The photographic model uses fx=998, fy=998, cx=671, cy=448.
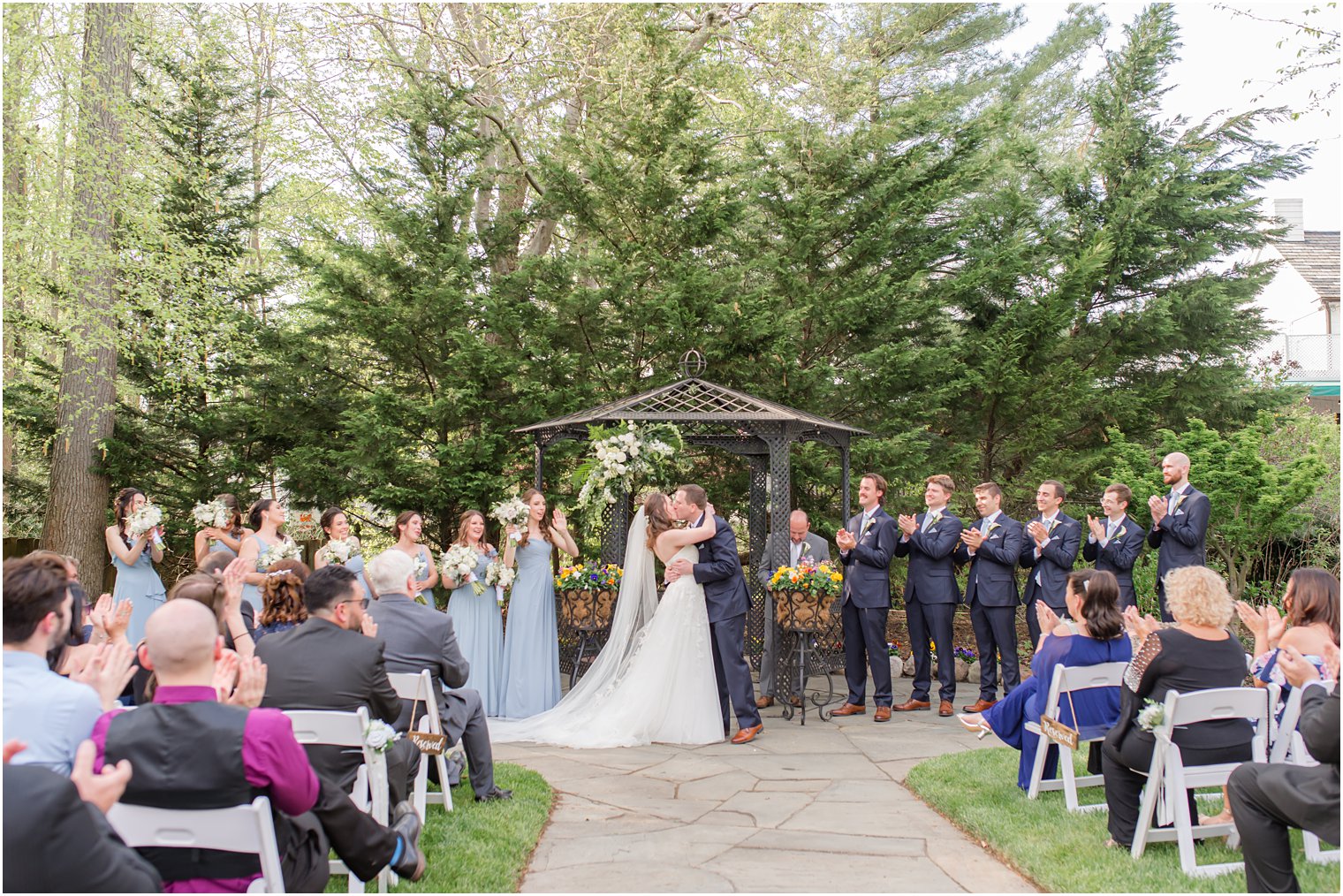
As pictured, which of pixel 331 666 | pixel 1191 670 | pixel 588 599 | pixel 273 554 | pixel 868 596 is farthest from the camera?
pixel 588 599

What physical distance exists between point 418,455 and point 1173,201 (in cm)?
977

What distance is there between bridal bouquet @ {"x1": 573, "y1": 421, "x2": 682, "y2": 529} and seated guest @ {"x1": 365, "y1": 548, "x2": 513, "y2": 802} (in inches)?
124

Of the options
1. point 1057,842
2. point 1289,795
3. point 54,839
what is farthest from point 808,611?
point 54,839

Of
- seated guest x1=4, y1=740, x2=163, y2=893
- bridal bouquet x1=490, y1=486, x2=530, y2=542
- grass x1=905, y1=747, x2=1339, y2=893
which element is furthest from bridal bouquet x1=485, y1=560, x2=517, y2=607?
seated guest x1=4, y1=740, x2=163, y2=893

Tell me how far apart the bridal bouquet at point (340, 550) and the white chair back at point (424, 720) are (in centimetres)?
283

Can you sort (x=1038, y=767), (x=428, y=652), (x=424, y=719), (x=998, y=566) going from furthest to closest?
(x=998, y=566) → (x=1038, y=767) → (x=428, y=652) → (x=424, y=719)

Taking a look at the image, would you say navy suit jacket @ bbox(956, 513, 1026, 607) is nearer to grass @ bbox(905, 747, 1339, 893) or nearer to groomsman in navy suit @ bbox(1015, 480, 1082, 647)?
groomsman in navy suit @ bbox(1015, 480, 1082, 647)

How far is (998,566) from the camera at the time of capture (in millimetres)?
8406

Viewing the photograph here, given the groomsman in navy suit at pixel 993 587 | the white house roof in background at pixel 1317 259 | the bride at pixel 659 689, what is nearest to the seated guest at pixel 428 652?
the bride at pixel 659 689

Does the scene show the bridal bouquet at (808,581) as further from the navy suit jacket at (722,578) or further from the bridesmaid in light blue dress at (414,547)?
the bridesmaid in light blue dress at (414,547)

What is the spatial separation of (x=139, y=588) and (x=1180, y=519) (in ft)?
28.1

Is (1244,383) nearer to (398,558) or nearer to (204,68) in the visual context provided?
(398,558)

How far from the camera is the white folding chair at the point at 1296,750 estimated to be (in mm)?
4391

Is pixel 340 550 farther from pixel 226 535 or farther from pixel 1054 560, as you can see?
pixel 1054 560
